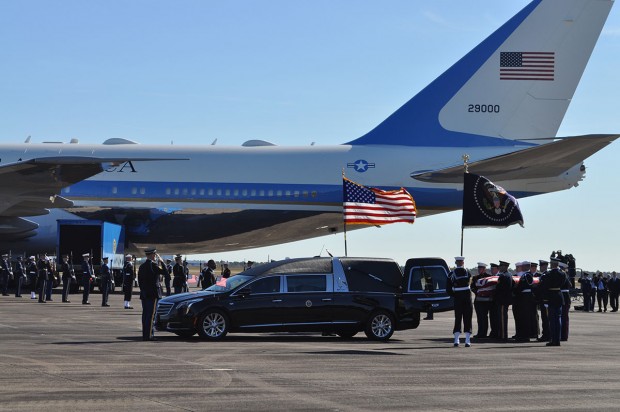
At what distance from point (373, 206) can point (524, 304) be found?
7923mm

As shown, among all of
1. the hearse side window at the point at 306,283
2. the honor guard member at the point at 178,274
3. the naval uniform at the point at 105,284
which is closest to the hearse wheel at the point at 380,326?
the hearse side window at the point at 306,283

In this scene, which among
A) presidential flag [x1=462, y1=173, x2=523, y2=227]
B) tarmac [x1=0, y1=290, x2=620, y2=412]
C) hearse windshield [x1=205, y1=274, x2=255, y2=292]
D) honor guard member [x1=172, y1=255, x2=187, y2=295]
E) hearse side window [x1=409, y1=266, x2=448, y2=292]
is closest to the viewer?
tarmac [x1=0, y1=290, x2=620, y2=412]

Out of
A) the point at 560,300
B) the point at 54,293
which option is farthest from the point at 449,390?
the point at 54,293

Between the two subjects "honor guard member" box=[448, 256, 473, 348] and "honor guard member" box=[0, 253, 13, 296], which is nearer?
"honor guard member" box=[448, 256, 473, 348]

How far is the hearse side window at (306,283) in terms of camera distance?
768 inches

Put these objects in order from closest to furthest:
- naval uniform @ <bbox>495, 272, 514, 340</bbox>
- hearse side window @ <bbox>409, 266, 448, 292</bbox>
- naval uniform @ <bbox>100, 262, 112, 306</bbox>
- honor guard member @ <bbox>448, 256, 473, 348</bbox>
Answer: honor guard member @ <bbox>448, 256, 473, 348</bbox> < naval uniform @ <bbox>495, 272, 514, 340</bbox> < hearse side window @ <bbox>409, 266, 448, 292</bbox> < naval uniform @ <bbox>100, 262, 112, 306</bbox>

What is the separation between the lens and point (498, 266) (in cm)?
2278

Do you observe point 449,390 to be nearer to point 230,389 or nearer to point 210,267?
point 230,389

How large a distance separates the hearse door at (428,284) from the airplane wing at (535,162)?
933 centimetres

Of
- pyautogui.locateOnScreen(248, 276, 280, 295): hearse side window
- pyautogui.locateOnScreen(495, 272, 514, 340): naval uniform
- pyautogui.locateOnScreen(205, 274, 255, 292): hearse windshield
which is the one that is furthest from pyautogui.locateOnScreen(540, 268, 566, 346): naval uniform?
pyautogui.locateOnScreen(205, 274, 255, 292): hearse windshield

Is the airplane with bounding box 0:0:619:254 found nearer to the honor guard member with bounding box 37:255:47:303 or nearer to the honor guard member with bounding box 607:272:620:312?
the honor guard member with bounding box 37:255:47:303

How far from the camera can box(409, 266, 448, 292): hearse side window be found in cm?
2170

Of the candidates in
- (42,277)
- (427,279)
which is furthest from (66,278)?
(427,279)

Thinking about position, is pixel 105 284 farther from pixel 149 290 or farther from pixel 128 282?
pixel 149 290
